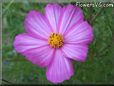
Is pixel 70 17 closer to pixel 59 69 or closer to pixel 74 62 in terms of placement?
pixel 59 69

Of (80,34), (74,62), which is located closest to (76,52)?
(80,34)

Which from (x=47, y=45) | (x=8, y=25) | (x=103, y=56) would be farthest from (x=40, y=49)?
(x=8, y=25)

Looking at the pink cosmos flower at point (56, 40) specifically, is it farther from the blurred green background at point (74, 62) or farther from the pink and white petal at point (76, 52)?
the blurred green background at point (74, 62)

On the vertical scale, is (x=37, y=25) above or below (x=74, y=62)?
above

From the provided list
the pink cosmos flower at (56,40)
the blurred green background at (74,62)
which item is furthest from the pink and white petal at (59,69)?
the blurred green background at (74,62)

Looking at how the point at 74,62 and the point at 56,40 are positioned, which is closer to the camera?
the point at 56,40

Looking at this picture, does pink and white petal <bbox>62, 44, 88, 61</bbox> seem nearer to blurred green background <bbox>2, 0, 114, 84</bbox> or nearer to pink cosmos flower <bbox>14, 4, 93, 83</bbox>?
pink cosmos flower <bbox>14, 4, 93, 83</bbox>
